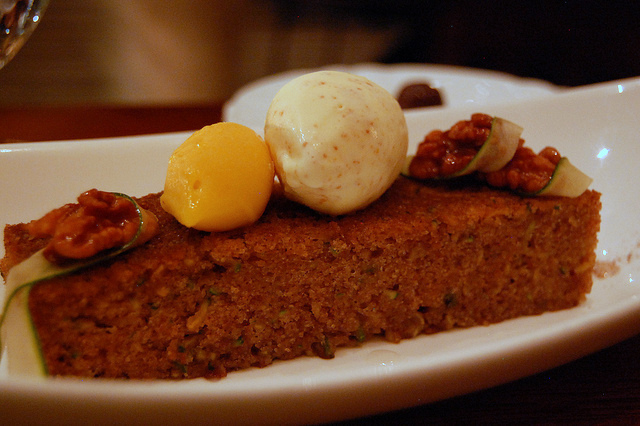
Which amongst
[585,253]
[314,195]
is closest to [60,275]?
[314,195]

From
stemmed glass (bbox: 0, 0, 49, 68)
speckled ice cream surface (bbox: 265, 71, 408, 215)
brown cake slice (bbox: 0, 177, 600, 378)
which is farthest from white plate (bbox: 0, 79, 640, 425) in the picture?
stemmed glass (bbox: 0, 0, 49, 68)

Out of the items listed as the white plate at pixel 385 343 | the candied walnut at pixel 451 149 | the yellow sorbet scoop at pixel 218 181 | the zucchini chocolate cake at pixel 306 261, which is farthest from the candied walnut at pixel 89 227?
the candied walnut at pixel 451 149

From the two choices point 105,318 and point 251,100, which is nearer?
point 105,318

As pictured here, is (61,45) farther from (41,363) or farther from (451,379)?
(451,379)

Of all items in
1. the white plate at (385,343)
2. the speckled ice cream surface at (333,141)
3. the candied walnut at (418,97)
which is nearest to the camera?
the white plate at (385,343)

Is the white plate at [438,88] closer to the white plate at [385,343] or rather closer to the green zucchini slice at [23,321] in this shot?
the white plate at [385,343]

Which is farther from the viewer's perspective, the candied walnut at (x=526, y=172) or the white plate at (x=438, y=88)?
the white plate at (x=438, y=88)

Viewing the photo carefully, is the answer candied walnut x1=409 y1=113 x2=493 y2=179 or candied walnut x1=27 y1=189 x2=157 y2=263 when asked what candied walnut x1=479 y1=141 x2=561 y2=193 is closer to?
candied walnut x1=409 y1=113 x2=493 y2=179
